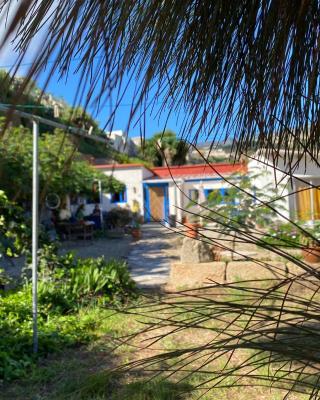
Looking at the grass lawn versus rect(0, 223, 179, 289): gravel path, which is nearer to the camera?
the grass lawn

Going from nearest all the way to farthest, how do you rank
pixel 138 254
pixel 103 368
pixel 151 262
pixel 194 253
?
pixel 103 368
pixel 194 253
pixel 151 262
pixel 138 254

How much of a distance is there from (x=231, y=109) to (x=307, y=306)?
2.17 feet

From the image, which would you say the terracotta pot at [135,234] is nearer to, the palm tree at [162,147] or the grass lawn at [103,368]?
the grass lawn at [103,368]

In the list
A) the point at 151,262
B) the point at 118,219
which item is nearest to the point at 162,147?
the point at 151,262

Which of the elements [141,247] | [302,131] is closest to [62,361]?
[302,131]

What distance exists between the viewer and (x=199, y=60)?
132 centimetres

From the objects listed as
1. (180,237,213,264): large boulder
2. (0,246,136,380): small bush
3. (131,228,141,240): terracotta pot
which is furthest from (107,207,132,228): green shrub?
(0,246,136,380): small bush

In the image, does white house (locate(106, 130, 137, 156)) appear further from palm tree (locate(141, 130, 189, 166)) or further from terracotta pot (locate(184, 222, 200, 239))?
terracotta pot (locate(184, 222, 200, 239))

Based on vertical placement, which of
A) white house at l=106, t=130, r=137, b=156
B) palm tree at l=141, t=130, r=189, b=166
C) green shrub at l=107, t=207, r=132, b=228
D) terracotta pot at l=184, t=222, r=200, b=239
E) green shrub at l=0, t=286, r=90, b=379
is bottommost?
green shrub at l=0, t=286, r=90, b=379

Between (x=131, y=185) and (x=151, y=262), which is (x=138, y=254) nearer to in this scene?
(x=151, y=262)

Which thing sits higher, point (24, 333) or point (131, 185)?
point (131, 185)

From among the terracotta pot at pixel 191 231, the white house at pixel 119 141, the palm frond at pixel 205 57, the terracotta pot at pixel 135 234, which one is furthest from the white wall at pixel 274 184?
the terracotta pot at pixel 135 234

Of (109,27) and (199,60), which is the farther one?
(199,60)

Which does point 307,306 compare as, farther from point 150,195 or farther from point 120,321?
point 150,195
